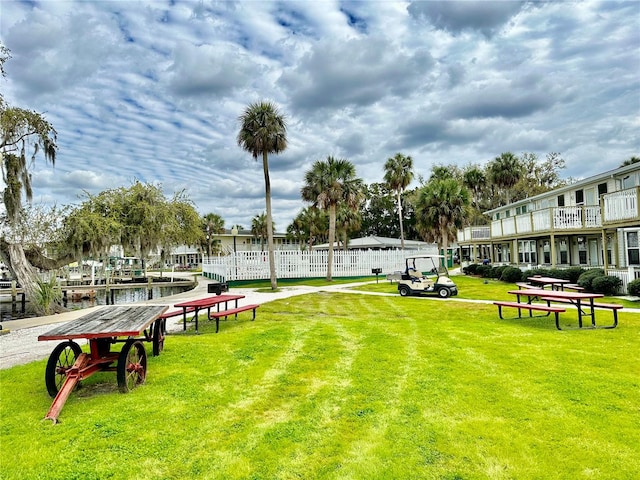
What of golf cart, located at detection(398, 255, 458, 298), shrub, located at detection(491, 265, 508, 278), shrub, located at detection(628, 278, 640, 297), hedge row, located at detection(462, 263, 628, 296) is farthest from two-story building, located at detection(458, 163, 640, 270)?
golf cart, located at detection(398, 255, 458, 298)

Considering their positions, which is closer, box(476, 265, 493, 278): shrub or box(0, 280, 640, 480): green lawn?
box(0, 280, 640, 480): green lawn

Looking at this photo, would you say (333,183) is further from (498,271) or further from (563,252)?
(563,252)

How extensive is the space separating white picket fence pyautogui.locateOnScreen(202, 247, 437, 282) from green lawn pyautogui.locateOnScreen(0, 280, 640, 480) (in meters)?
18.6

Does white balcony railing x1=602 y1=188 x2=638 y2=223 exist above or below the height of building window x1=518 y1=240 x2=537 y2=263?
above

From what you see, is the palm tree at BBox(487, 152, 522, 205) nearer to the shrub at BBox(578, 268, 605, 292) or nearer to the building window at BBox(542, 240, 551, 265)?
the building window at BBox(542, 240, 551, 265)

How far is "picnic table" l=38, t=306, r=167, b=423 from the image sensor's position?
15.0 feet

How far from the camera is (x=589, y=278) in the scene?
50.5 ft

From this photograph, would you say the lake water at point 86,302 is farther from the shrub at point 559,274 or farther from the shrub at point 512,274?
the shrub at point 559,274

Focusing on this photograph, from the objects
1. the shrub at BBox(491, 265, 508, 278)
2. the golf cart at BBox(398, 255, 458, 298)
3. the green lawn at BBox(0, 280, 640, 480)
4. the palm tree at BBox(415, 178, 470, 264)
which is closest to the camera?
the green lawn at BBox(0, 280, 640, 480)

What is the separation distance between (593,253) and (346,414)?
21581 mm

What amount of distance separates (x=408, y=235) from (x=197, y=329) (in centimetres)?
5645

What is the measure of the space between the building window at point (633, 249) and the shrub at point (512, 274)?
18.6ft

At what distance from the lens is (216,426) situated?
407cm

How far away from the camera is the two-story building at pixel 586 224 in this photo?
600 inches
